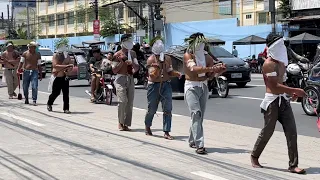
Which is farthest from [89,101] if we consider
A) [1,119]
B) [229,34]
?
[229,34]

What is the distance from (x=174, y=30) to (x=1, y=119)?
34610 millimetres

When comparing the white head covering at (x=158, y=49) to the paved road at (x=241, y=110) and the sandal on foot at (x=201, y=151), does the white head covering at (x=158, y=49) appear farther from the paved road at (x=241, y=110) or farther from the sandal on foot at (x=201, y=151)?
the paved road at (x=241, y=110)

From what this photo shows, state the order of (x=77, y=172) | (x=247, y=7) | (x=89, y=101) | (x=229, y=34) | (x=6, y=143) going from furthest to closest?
(x=247, y=7)
(x=229, y=34)
(x=89, y=101)
(x=6, y=143)
(x=77, y=172)

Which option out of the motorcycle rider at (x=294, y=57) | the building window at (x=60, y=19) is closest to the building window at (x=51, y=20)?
the building window at (x=60, y=19)

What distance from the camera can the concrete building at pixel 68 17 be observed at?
220ft

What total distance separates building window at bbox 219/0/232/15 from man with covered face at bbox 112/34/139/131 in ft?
156

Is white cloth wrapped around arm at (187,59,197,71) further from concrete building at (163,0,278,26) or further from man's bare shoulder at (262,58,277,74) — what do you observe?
concrete building at (163,0,278,26)

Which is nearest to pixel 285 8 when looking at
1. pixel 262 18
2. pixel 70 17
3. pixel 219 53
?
pixel 262 18

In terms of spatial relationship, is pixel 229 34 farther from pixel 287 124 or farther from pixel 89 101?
pixel 287 124

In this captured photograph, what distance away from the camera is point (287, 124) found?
716 centimetres

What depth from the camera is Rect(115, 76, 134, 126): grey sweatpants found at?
10.6m

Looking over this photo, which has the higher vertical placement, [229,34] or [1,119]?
[229,34]

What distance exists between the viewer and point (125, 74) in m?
10.6

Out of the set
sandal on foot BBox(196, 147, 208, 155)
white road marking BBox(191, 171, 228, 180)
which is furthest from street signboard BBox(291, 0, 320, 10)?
white road marking BBox(191, 171, 228, 180)
